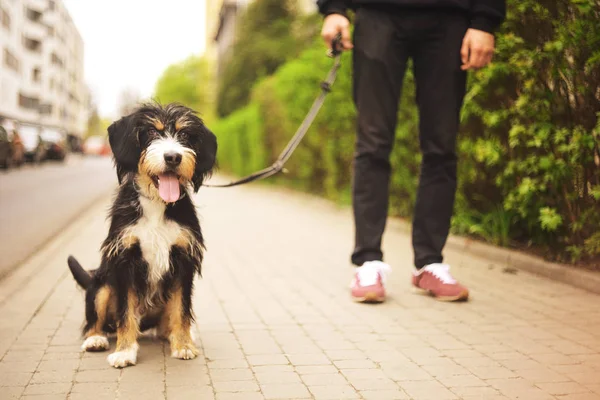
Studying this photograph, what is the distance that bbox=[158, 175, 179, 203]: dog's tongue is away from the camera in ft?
10.4

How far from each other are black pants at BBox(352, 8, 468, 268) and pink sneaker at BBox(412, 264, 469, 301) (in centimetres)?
9

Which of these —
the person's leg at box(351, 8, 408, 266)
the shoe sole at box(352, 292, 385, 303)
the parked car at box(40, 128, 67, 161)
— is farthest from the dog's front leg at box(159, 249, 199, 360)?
the parked car at box(40, 128, 67, 161)

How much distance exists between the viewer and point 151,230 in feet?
10.7

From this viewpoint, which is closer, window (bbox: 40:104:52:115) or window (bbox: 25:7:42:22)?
window (bbox: 25:7:42:22)

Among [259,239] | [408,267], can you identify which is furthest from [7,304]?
[259,239]

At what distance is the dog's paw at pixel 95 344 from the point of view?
3375 mm

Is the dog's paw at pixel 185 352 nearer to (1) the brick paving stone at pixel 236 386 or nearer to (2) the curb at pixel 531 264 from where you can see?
(1) the brick paving stone at pixel 236 386

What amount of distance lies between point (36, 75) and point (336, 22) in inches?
2918

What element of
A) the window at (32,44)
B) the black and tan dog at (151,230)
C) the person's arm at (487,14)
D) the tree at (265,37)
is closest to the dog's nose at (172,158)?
the black and tan dog at (151,230)

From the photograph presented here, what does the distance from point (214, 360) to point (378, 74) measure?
2.29 meters

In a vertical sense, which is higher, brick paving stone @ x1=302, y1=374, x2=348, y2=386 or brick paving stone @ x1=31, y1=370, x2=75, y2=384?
brick paving stone @ x1=302, y1=374, x2=348, y2=386

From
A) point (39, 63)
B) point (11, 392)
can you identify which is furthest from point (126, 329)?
point (39, 63)

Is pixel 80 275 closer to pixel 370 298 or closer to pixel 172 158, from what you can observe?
pixel 172 158

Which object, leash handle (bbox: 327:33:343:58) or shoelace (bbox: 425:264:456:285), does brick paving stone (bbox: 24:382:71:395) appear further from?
leash handle (bbox: 327:33:343:58)
